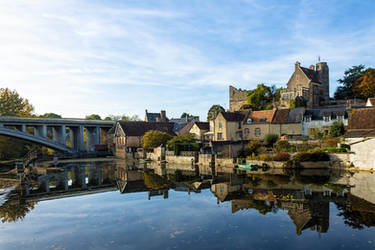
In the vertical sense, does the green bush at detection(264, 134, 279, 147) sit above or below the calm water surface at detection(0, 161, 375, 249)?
above

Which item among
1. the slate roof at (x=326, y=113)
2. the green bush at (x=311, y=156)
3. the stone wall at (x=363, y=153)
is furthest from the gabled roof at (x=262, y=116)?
the stone wall at (x=363, y=153)

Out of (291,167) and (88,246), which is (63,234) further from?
(291,167)

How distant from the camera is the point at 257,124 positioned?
50219 millimetres

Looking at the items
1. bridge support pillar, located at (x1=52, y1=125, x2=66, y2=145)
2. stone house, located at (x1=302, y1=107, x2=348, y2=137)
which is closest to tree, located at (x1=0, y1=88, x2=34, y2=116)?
bridge support pillar, located at (x1=52, y1=125, x2=66, y2=145)

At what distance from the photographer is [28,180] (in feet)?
110

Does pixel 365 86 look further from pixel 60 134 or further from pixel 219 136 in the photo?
pixel 60 134

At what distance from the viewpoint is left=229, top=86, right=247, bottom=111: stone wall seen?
74.9 m

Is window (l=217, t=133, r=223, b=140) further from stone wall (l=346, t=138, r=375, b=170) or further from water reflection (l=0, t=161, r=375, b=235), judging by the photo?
stone wall (l=346, t=138, r=375, b=170)

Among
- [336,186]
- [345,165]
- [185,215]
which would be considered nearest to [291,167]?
[345,165]

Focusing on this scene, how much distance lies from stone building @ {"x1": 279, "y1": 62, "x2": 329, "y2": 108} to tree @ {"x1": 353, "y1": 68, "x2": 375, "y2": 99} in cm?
717

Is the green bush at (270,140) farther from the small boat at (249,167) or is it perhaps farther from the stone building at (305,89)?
the stone building at (305,89)

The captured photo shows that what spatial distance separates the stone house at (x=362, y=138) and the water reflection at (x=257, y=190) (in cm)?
→ 239

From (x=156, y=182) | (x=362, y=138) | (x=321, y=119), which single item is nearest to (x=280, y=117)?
(x=321, y=119)

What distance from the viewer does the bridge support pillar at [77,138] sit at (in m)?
74.7
